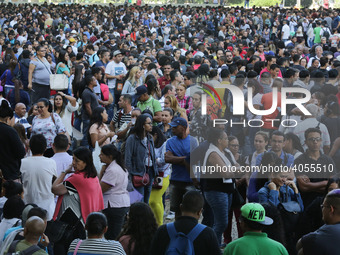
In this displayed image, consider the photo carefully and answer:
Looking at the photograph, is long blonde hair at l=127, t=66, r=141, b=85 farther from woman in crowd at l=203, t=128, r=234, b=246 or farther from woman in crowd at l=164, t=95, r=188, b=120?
woman in crowd at l=203, t=128, r=234, b=246

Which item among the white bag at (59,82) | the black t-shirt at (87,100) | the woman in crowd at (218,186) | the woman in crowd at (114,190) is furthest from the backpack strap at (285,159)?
the white bag at (59,82)

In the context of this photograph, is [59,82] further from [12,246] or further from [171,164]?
[12,246]

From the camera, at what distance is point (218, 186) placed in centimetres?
702

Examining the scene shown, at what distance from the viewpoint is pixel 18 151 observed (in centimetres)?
756

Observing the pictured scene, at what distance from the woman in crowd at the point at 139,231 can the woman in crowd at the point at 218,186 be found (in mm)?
1887

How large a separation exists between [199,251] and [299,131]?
408cm

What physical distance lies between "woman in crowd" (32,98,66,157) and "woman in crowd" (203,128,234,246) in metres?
2.61

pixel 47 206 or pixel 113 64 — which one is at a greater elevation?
pixel 113 64

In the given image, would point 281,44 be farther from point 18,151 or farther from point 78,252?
point 78,252

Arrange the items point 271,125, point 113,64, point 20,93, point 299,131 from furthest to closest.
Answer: point 113,64 → point 20,93 → point 271,125 → point 299,131

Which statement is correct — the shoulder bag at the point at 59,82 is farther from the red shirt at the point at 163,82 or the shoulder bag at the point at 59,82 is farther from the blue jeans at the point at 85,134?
the blue jeans at the point at 85,134

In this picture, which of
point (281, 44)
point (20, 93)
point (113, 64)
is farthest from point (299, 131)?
point (281, 44)

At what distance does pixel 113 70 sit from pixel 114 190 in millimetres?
7433

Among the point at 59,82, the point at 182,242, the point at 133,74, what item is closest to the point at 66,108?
the point at 133,74
